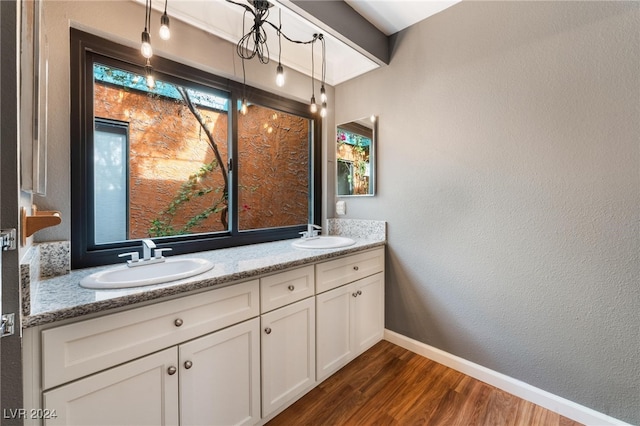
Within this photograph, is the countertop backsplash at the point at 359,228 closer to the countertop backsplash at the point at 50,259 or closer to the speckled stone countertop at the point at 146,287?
the speckled stone countertop at the point at 146,287

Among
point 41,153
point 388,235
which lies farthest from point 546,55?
point 41,153

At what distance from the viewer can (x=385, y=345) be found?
2111 millimetres

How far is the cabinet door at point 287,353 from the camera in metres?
1.34

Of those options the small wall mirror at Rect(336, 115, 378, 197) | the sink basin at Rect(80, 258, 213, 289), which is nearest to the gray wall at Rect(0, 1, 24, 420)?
the sink basin at Rect(80, 258, 213, 289)

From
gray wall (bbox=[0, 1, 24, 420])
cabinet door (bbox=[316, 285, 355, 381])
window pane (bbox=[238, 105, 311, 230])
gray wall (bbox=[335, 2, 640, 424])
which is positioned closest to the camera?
gray wall (bbox=[0, 1, 24, 420])

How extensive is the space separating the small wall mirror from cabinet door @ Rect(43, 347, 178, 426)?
175 cm

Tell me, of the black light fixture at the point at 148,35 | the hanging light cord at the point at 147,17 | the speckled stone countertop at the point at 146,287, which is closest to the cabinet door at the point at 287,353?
the speckled stone countertop at the point at 146,287

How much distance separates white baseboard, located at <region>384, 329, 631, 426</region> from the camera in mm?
1339

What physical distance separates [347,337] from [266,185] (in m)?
1.32

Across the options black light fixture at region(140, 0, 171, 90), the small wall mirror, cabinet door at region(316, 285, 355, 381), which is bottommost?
cabinet door at region(316, 285, 355, 381)

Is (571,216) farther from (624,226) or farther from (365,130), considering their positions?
(365,130)

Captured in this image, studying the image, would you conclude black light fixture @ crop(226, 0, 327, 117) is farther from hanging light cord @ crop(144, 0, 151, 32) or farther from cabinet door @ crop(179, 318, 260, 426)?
cabinet door @ crop(179, 318, 260, 426)

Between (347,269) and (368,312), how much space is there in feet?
1.50

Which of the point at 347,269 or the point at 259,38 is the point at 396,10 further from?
the point at 347,269
